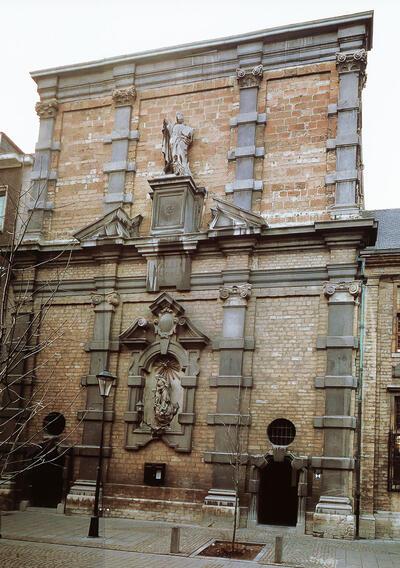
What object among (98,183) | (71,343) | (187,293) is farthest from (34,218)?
(187,293)

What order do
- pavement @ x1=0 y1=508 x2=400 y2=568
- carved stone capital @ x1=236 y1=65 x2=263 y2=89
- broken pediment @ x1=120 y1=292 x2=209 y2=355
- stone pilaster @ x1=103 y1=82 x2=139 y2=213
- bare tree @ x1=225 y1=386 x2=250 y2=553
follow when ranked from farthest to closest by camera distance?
stone pilaster @ x1=103 y1=82 x2=139 y2=213 → carved stone capital @ x1=236 y1=65 x2=263 y2=89 → broken pediment @ x1=120 y1=292 x2=209 y2=355 → bare tree @ x1=225 y1=386 x2=250 y2=553 → pavement @ x1=0 y1=508 x2=400 y2=568

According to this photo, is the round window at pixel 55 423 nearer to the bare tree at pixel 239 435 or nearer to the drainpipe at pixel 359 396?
the bare tree at pixel 239 435

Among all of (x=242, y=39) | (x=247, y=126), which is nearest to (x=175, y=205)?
(x=247, y=126)

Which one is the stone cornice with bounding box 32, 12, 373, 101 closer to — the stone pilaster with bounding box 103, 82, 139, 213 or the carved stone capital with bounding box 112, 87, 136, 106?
the carved stone capital with bounding box 112, 87, 136, 106

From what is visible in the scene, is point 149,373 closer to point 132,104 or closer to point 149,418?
point 149,418

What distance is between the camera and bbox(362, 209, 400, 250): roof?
20856 millimetres

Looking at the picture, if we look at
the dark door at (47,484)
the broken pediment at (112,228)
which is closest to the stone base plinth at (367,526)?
the dark door at (47,484)

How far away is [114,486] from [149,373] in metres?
3.52

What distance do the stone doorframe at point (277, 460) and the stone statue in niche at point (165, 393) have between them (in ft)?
9.18

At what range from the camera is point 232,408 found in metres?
19.6

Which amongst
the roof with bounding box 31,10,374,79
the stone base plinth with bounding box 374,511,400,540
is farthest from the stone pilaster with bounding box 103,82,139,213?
the stone base plinth with bounding box 374,511,400,540

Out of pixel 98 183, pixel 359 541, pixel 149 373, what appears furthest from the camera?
pixel 98 183

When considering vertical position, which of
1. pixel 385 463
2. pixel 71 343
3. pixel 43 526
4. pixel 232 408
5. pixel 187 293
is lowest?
pixel 43 526

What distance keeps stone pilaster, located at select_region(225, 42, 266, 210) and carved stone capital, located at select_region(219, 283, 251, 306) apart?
2.60 m
